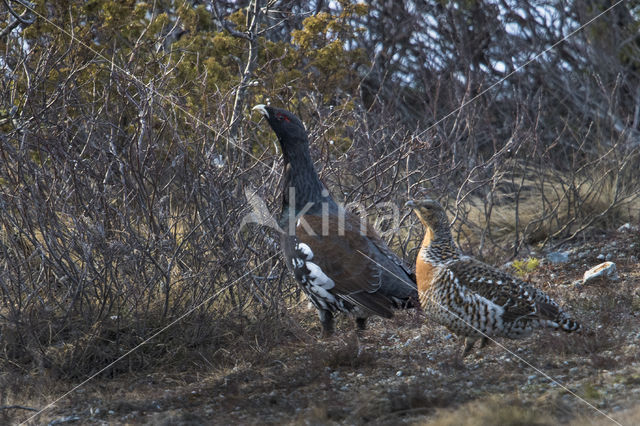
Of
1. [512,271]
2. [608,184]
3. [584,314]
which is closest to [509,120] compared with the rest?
[608,184]

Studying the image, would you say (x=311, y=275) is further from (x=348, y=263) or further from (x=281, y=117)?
(x=281, y=117)

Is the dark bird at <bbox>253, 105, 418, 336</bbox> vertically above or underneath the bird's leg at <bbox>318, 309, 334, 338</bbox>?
above

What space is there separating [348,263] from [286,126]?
1.10 metres

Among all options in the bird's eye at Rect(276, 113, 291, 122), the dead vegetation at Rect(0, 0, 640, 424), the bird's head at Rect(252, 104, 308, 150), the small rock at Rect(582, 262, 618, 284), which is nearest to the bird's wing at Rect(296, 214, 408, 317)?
the dead vegetation at Rect(0, 0, 640, 424)

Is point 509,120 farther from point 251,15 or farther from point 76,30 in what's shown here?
point 76,30

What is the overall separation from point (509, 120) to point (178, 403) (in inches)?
338

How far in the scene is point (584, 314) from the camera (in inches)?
215

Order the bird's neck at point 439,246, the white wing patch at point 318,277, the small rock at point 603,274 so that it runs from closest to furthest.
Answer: the bird's neck at point 439,246, the white wing patch at point 318,277, the small rock at point 603,274

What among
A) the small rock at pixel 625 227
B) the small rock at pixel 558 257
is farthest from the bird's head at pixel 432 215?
the small rock at pixel 625 227

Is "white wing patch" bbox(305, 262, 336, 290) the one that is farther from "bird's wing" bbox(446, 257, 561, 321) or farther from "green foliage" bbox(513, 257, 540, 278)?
"green foliage" bbox(513, 257, 540, 278)

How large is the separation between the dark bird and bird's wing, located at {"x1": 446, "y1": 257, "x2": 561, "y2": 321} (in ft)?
2.32

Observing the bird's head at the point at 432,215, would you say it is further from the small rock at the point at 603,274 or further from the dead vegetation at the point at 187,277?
the small rock at the point at 603,274

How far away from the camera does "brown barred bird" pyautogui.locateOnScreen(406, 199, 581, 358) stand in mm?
4469

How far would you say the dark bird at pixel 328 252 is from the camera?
5152mm
